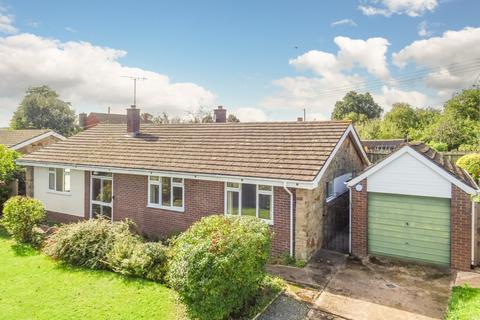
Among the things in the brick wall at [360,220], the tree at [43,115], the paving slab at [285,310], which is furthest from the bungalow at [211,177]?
the tree at [43,115]

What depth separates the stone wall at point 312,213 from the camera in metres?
11.1

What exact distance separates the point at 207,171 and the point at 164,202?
2.73 m

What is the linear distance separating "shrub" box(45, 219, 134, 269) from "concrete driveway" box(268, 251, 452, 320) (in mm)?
6056

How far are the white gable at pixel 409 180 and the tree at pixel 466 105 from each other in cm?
3986

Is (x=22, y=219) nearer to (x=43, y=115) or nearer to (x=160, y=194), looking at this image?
(x=160, y=194)

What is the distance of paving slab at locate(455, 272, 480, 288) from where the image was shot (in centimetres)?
946

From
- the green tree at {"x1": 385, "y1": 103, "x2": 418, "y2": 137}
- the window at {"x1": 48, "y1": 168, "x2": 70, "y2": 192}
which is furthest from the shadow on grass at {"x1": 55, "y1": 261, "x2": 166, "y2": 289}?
the green tree at {"x1": 385, "y1": 103, "x2": 418, "y2": 137}

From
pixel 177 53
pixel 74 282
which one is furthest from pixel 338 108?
pixel 74 282

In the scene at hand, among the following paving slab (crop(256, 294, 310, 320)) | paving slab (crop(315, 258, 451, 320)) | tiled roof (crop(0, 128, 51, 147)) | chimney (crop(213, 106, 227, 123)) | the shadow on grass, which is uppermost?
chimney (crop(213, 106, 227, 123))

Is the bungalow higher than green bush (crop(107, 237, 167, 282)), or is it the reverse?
the bungalow

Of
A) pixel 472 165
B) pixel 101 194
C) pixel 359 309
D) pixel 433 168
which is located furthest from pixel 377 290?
pixel 101 194

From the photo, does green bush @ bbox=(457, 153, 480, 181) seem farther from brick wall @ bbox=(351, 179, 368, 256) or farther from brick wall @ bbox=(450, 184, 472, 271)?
brick wall @ bbox=(351, 179, 368, 256)

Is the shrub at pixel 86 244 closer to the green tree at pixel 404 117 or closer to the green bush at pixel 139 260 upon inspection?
the green bush at pixel 139 260

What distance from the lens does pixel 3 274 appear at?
34.5ft
